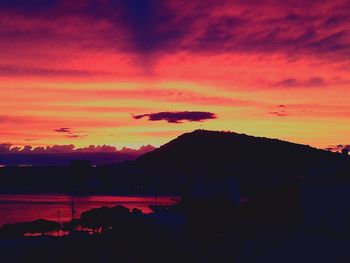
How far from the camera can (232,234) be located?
1396 inches

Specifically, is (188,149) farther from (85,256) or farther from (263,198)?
(85,256)

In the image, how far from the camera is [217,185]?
150 feet

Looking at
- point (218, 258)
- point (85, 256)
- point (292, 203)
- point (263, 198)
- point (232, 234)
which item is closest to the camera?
point (218, 258)

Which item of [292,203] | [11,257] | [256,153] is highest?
[256,153]

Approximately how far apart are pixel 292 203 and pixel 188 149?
59.3ft

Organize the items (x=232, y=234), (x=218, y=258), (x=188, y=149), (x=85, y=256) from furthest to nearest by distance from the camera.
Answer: (x=188, y=149) → (x=232, y=234) → (x=85, y=256) → (x=218, y=258)

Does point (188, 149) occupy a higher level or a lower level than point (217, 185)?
higher

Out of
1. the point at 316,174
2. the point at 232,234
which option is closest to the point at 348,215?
the point at 316,174

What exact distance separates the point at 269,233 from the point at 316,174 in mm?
7249

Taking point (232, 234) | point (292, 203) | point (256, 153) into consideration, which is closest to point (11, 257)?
point (232, 234)

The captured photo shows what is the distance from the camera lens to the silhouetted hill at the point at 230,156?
54.4 m

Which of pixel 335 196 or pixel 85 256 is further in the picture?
pixel 335 196

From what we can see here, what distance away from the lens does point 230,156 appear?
186ft

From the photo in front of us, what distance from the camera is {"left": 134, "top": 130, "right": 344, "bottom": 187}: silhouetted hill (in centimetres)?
5441
